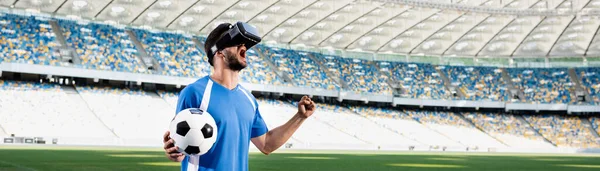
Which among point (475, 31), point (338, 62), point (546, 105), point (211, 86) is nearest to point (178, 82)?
point (338, 62)

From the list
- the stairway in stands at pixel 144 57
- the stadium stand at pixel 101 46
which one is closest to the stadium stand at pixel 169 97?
the stairway in stands at pixel 144 57

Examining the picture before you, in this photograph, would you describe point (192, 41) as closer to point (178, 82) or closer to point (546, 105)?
point (178, 82)

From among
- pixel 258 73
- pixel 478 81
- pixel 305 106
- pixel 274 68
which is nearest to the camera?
pixel 305 106

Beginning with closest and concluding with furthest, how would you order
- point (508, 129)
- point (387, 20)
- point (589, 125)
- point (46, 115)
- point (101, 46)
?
point (46, 115)
point (101, 46)
point (387, 20)
point (508, 129)
point (589, 125)

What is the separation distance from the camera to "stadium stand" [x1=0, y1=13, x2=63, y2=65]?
51.4 metres

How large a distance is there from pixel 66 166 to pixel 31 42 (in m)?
37.4

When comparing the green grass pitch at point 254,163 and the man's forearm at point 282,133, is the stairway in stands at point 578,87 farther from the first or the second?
the man's forearm at point 282,133

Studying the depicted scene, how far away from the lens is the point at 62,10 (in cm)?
5812

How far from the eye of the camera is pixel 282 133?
14.3 feet

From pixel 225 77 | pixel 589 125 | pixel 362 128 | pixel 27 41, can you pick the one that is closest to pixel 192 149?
pixel 225 77

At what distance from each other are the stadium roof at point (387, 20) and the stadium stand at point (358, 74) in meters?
1.53

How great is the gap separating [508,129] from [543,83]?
10393mm

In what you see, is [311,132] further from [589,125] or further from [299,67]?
[589,125]

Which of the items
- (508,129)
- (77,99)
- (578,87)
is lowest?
(508,129)
